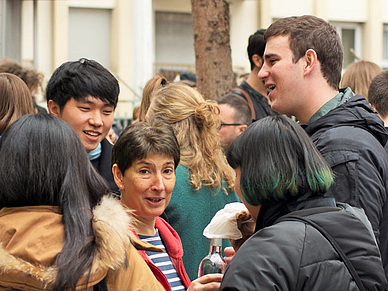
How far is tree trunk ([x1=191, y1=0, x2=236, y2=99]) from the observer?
20.2ft

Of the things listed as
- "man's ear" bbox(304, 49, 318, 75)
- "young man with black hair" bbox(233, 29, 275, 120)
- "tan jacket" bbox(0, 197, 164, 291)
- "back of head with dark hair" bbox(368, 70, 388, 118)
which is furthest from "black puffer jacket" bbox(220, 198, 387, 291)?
"young man with black hair" bbox(233, 29, 275, 120)

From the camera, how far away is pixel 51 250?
1846 millimetres

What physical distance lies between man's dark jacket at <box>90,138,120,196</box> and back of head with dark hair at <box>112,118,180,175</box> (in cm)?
61

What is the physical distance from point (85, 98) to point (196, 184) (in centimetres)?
85

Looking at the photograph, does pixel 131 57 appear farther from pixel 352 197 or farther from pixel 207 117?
pixel 352 197

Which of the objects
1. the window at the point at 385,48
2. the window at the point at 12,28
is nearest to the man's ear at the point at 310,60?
the window at the point at 12,28

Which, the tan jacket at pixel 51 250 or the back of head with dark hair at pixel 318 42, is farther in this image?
the back of head with dark hair at pixel 318 42

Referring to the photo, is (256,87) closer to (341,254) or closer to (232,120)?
(232,120)

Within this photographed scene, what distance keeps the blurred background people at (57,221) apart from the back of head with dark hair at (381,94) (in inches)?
96.5

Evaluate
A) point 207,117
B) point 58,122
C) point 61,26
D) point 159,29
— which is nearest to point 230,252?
point 207,117

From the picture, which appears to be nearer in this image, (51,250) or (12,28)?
(51,250)

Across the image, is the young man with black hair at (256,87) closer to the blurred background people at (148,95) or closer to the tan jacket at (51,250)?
the blurred background people at (148,95)

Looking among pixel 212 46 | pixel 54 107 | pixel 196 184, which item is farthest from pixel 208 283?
pixel 212 46

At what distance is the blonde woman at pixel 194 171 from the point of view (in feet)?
10.5
